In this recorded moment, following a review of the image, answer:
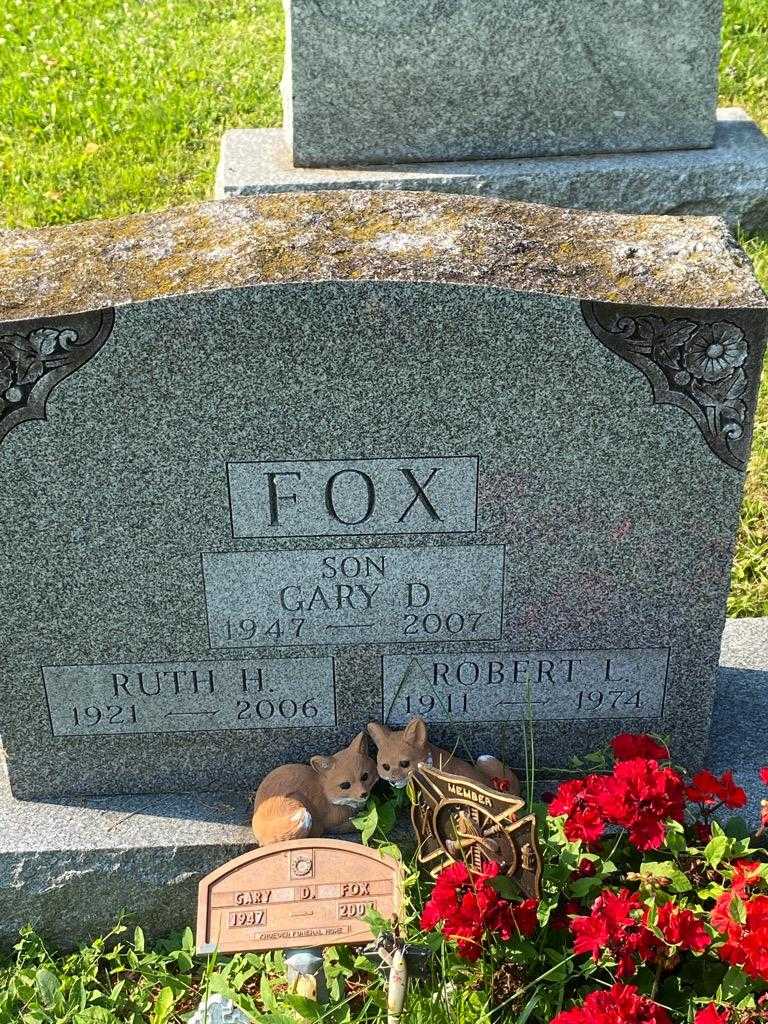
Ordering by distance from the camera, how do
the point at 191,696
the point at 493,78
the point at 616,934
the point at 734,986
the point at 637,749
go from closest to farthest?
the point at 616,934
the point at 734,986
the point at 637,749
the point at 191,696
the point at 493,78

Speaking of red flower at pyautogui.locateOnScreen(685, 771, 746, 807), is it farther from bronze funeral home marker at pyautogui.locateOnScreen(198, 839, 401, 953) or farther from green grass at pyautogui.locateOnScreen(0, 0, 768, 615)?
green grass at pyautogui.locateOnScreen(0, 0, 768, 615)

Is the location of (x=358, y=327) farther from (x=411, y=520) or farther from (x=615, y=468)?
(x=615, y=468)

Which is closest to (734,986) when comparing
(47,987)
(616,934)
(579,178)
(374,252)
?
(616,934)

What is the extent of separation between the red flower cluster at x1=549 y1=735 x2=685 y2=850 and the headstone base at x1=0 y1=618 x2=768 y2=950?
571 mm

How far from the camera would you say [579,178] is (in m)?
5.01

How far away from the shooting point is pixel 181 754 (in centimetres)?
288

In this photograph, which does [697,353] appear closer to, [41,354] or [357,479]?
[357,479]

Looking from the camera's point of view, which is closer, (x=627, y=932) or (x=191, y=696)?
(x=627, y=932)

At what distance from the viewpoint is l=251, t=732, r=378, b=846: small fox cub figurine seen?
8.73 feet

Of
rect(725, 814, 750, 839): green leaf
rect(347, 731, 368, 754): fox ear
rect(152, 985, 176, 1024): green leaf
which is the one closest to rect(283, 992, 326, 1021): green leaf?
rect(152, 985, 176, 1024): green leaf

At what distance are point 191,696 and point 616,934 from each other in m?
1.16

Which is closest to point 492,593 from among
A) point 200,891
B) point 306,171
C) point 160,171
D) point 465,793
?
point 465,793

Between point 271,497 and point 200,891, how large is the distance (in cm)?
85

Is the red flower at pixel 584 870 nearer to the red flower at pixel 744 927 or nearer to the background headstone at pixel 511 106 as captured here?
the red flower at pixel 744 927
